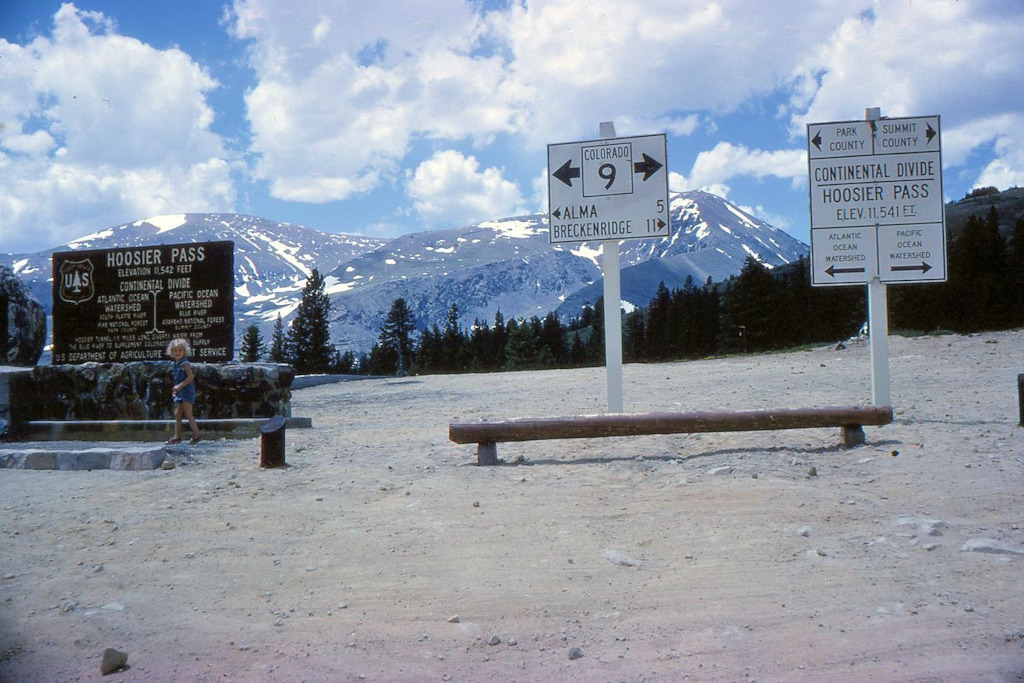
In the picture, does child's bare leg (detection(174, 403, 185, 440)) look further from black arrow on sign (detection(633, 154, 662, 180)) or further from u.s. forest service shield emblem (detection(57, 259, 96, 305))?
black arrow on sign (detection(633, 154, 662, 180))

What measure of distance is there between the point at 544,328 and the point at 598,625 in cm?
9423

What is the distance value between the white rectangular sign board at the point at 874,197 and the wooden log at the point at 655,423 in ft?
7.94

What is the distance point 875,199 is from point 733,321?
5301 cm

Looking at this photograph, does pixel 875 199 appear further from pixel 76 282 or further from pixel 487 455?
pixel 76 282

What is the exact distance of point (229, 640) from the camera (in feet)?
11.6

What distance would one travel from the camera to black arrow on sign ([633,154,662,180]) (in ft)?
27.9

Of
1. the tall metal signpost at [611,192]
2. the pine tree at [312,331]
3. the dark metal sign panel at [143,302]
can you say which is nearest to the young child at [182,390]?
the dark metal sign panel at [143,302]

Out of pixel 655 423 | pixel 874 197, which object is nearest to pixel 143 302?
pixel 655 423

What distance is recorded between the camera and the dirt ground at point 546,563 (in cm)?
331

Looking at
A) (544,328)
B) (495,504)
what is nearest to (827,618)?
(495,504)

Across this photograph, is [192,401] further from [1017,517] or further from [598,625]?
[1017,517]

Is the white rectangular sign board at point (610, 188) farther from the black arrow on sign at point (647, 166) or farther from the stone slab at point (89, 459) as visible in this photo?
the stone slab at point (89, 459)

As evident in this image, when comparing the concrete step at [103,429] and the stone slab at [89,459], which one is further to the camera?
the concrete step at [103,429]

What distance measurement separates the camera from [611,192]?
8625 millimetres
